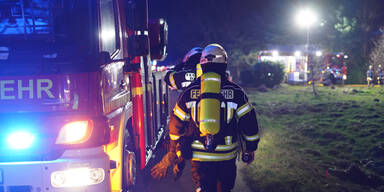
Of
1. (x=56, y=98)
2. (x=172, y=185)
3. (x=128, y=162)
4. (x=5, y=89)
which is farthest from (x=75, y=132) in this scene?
(x=172, y=185)

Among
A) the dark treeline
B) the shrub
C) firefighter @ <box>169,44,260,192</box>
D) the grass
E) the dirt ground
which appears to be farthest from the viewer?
the dark treeline

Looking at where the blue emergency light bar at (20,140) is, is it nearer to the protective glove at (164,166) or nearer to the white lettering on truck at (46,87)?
the white lettering on truck at (46,87)

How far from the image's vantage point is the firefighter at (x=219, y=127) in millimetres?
3344

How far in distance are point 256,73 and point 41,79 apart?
75.8 ft

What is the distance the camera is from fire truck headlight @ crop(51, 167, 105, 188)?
123 inches

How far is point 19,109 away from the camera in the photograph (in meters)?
3.15

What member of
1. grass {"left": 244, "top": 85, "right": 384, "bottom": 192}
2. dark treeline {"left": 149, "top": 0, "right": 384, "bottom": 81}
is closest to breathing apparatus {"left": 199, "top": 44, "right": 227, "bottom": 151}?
grass {"left": 244, "top": 85, "right": 384, "bottom": 192}

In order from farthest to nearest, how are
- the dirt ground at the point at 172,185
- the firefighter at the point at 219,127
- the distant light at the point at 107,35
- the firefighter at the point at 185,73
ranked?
1. the firefighter at the point at 185,73
2. the dirt ground at the point at 172,185
3. the distant light at the point at 107,35
4. the firefighter at the point at 219,127

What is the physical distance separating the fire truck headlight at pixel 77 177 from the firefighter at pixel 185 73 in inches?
100

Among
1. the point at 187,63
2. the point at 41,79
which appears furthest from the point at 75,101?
the point at 187,63

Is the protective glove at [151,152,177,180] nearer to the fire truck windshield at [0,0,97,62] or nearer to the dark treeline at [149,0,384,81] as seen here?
the fire truck windshield at [0,0,97,62]

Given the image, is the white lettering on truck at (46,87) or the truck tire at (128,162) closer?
the white lettering on truck at (46,87)

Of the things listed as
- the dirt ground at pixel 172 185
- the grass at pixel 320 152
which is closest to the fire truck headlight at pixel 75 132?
the dirt ground at pixel 172 185

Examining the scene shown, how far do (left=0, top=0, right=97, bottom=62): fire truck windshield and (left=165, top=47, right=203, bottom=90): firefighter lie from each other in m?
2.32
